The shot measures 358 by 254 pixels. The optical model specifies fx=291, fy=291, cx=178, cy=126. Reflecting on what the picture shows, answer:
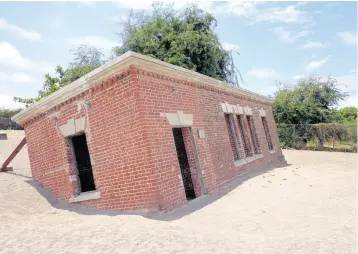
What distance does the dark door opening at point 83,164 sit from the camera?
799 cm

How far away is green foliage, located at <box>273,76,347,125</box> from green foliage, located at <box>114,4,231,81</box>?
7071mm

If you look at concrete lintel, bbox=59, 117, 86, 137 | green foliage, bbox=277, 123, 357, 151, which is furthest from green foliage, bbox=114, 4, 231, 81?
concrete lintel, bbox=59, 117, 86, 137

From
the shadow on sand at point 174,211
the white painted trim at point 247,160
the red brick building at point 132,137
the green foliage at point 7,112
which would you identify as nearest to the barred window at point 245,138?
the white painted trim at point 247,160

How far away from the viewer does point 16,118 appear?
30.5 feet

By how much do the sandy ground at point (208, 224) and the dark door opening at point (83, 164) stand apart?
814 mm

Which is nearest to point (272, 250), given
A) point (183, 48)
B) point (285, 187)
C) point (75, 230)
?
point (75, 230)

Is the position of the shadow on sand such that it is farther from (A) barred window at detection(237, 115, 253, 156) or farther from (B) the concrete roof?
(B) the concrete roof

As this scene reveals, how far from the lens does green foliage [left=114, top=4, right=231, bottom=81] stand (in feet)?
63.4

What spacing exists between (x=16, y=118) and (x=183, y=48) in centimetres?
1231

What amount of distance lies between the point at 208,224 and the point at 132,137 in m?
2.40

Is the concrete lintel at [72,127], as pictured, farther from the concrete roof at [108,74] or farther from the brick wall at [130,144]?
the concrete roof at [108,74]

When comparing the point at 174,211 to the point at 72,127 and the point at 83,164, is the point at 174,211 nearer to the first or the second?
the point at 83,164

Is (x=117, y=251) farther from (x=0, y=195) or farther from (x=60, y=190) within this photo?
(x=0, y=195)

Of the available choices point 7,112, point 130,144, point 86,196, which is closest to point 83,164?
point 86,196
